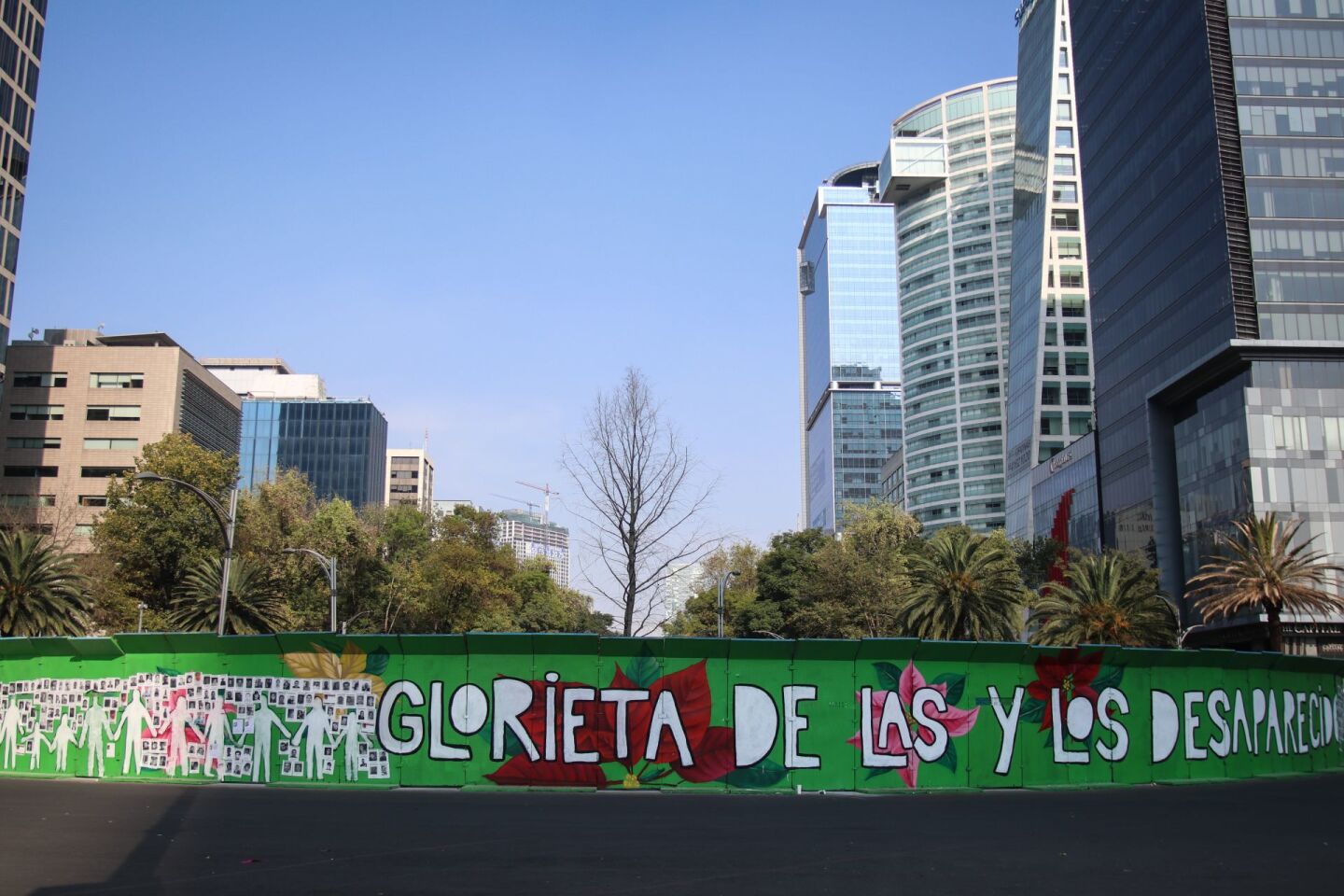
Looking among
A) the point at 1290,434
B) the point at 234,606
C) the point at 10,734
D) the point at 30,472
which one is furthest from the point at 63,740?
the point at 30,472

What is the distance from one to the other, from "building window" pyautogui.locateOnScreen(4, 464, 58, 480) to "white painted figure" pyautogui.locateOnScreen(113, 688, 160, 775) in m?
85.0

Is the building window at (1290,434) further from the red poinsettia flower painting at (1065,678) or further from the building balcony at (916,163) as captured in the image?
the building balcony at (916,163)

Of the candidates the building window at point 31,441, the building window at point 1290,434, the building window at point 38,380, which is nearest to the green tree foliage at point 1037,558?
the building window at point 1290,434

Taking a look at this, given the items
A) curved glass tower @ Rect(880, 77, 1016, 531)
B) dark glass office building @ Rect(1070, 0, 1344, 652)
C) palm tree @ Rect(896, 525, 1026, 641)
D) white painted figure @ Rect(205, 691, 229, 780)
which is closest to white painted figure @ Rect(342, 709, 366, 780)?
white painted figure @ Rect(205, 691, 229, 780)

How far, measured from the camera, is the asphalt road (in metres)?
10.8

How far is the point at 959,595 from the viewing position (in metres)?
54.1

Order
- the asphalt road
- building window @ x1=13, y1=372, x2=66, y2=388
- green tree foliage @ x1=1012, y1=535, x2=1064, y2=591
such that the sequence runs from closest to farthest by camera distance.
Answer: the asphalt road < green tree foliage @ x1=1012, y1=535, x2=1064, y2=591 < building window @ x1=13, y1=372, x2=66, y2=388

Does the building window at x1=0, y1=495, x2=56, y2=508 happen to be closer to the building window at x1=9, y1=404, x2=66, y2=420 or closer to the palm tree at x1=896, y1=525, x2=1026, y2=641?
the building window at x1=9, y1=404, x2=66, y2=420

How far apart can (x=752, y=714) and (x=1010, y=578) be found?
37.0 m

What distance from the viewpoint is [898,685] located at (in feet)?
72.7

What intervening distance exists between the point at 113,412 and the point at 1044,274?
3460 inches

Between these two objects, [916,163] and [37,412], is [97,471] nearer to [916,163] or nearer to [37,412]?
[37,412]

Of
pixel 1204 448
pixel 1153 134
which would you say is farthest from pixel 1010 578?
pixel 1153 134

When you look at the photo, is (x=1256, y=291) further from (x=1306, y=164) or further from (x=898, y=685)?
(x=898, y=685)
